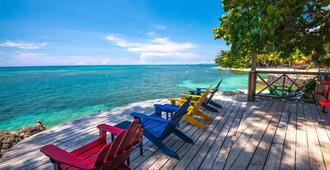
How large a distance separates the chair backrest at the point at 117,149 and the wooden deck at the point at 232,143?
0.75 meters

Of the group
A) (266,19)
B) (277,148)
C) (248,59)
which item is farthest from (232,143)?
(248,59)

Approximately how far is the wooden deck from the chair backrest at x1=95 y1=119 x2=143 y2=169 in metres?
0.75

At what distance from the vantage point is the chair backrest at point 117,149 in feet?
4.61

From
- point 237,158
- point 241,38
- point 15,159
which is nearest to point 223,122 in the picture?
point 237,158

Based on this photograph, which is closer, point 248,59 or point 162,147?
point 162,147

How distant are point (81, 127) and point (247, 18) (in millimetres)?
3964

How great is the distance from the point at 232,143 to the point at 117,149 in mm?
2112

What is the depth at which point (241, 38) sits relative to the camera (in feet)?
7.07

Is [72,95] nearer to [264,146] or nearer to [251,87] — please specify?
[251,87]

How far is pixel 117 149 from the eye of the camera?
150cm

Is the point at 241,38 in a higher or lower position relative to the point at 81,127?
higher

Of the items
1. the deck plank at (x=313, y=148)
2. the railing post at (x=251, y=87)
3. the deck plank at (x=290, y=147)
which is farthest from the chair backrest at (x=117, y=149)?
the railing post at (x=251, y=87)

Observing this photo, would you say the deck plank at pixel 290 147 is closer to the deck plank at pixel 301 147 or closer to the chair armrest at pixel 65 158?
the deck plank at pixel 301 147

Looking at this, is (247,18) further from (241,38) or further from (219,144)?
(219,144)
